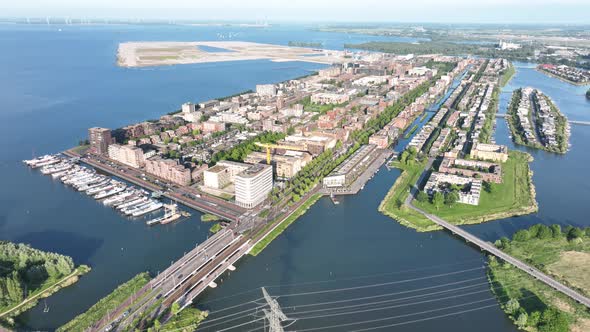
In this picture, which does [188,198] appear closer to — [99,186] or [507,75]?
[99,186]

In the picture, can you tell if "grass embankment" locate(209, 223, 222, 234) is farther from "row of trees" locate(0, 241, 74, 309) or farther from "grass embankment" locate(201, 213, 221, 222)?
"row of trees" locate(0, 241, 74, 309)

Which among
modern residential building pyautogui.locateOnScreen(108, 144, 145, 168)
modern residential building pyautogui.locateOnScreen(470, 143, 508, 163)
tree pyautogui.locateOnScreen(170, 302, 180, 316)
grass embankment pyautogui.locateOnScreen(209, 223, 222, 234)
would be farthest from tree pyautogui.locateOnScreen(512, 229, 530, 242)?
modern residential building pyautogui.locateOnScreen(108, 144, 145, 168)

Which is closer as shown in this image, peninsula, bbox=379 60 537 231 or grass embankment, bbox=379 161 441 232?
grass embankment, bbox=379 161 441 232

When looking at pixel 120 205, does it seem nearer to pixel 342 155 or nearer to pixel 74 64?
pixel 342 155

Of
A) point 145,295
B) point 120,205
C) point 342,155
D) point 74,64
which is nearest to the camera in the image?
point 145,295

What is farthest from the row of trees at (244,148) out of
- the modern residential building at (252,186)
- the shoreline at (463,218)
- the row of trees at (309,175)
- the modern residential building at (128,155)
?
the shoreline at (463,218)

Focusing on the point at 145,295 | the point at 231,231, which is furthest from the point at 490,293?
the point at 145,295
